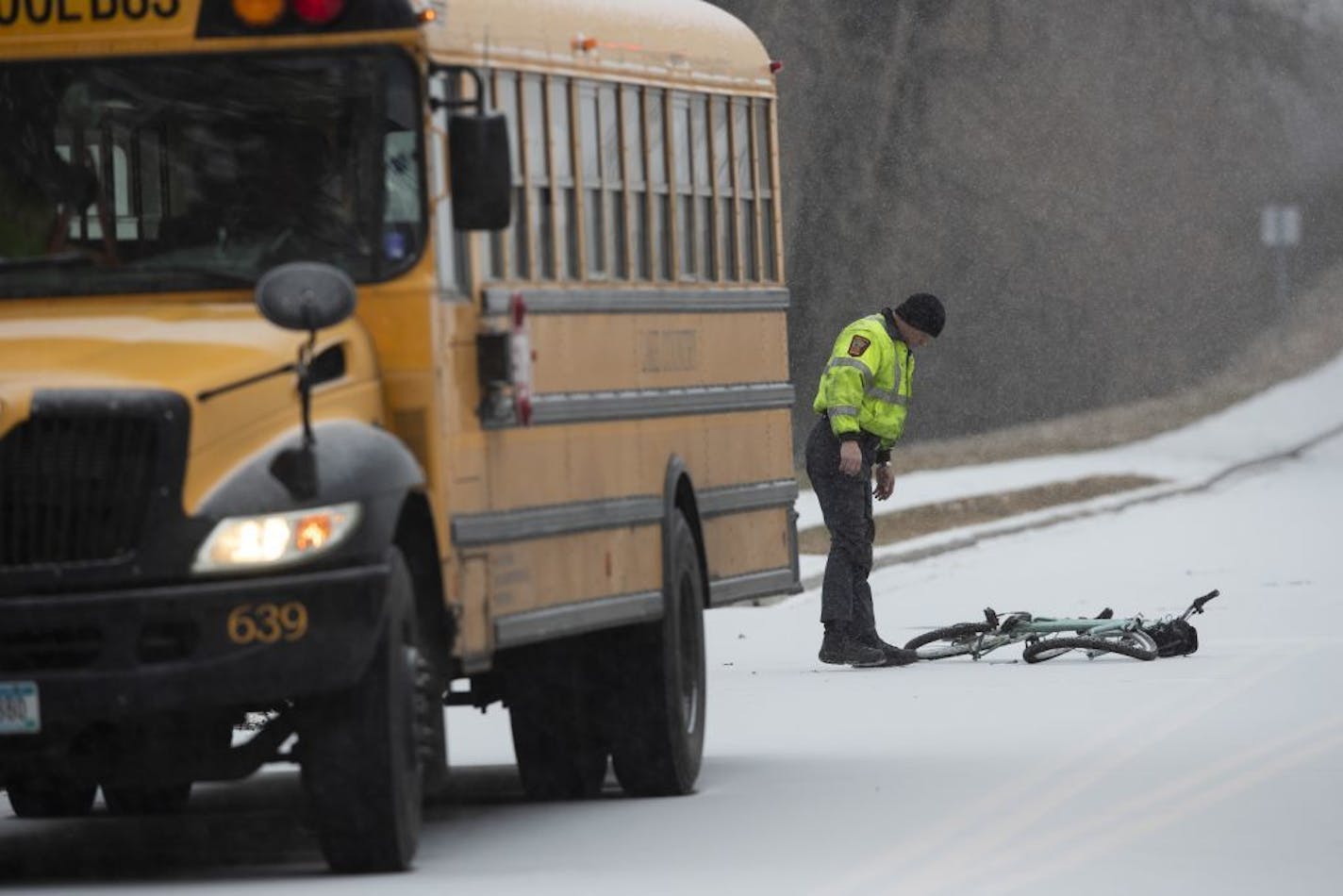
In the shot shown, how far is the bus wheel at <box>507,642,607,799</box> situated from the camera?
12633 mm

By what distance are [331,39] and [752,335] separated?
151 inches

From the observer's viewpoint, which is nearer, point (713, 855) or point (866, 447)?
point (713, 855)

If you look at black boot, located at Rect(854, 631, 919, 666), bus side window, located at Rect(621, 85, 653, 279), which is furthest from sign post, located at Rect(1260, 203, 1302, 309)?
bus side window, located at Rect(621, 85, 653, 279)

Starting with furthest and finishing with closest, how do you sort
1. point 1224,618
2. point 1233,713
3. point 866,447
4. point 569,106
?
point 1224,618
point 866,447
point 1233,713
point 569,106

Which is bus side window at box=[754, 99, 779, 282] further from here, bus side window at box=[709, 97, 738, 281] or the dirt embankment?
the dirt embankment

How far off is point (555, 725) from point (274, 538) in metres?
3.27

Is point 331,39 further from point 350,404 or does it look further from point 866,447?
point 866,447

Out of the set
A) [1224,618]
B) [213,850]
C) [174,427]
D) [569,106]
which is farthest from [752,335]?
[1224,618]

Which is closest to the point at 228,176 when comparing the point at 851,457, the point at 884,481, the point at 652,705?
the point at 652,705

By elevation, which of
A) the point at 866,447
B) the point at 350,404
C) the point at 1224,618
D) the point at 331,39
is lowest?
the point at 1224,618

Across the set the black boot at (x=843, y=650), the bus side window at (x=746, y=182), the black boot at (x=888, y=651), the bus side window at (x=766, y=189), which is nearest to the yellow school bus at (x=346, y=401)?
the bus side window at (x=746, y=182)

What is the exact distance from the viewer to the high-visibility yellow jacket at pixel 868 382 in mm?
17891

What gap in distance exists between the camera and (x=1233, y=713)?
49.5 feet

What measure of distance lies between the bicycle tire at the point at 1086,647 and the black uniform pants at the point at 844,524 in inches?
30.6
